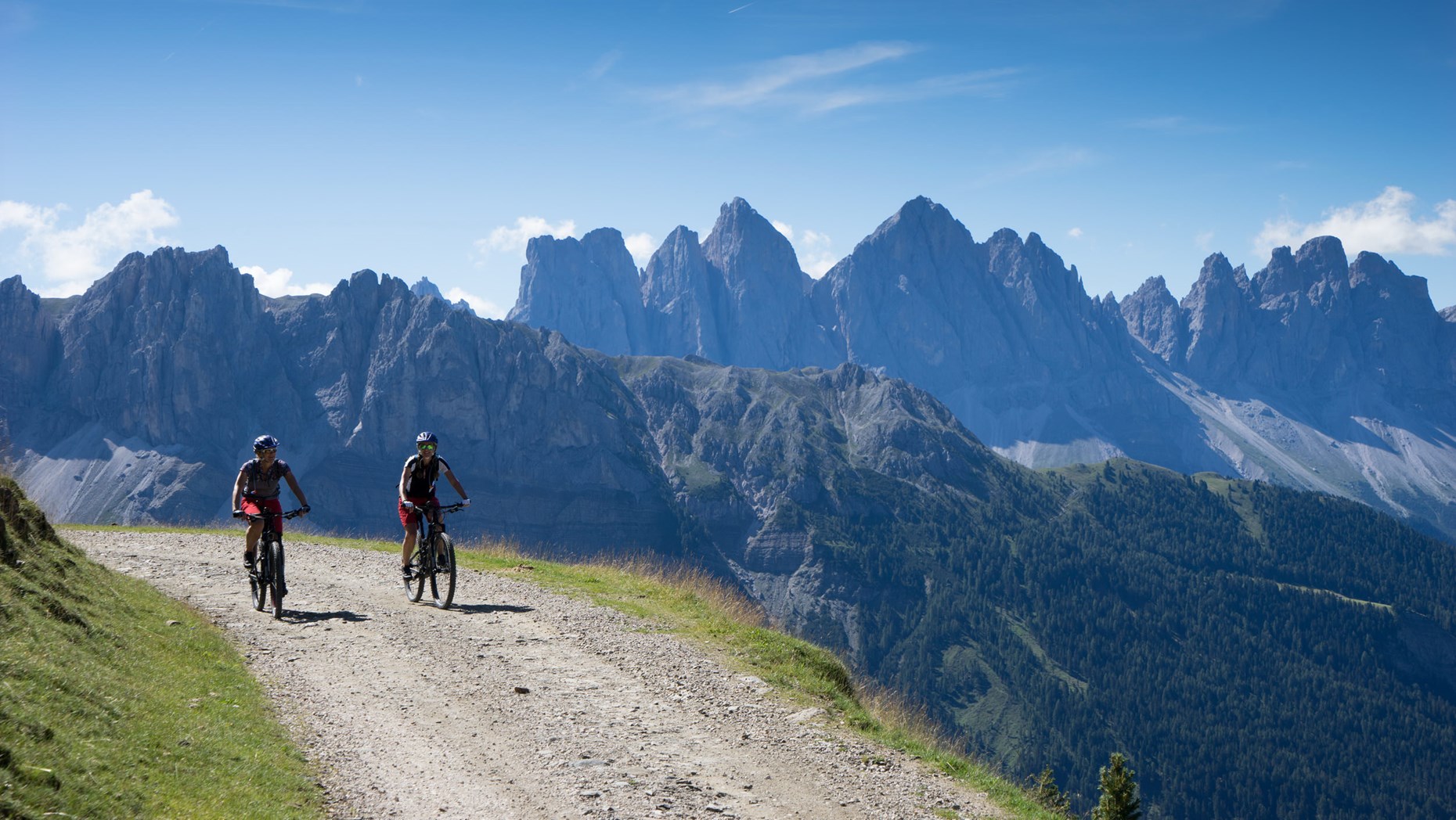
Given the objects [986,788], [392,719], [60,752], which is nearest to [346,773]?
[392,719]

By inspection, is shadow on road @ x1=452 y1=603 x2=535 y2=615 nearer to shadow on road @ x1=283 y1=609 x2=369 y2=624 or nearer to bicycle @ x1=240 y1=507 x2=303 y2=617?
shadow on road @ x1=283 y1=609 x2=369 y2=624

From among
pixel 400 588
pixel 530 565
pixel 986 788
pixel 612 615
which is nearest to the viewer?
pixel 986 788

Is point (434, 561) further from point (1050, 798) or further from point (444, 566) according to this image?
point (1050, 798)

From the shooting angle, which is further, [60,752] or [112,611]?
[112,611]

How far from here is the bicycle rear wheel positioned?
72.0ft

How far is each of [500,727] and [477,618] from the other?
738 centimetres

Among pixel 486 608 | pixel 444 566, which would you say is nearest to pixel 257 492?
pixel 444 566

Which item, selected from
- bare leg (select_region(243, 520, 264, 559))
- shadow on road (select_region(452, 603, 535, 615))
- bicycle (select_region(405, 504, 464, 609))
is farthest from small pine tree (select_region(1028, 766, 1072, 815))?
bare leg (select_region(243, 520, 264, 559))

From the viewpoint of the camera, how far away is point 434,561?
21875mm

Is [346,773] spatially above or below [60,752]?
below

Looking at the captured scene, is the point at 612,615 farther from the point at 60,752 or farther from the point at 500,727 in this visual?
the point at 60,752

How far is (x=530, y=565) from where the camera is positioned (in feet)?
95.0

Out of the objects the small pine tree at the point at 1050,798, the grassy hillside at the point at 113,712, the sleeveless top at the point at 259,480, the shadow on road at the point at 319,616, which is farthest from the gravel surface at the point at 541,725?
the small pine tree at the point at 1050,798

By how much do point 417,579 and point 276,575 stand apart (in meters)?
3.09
